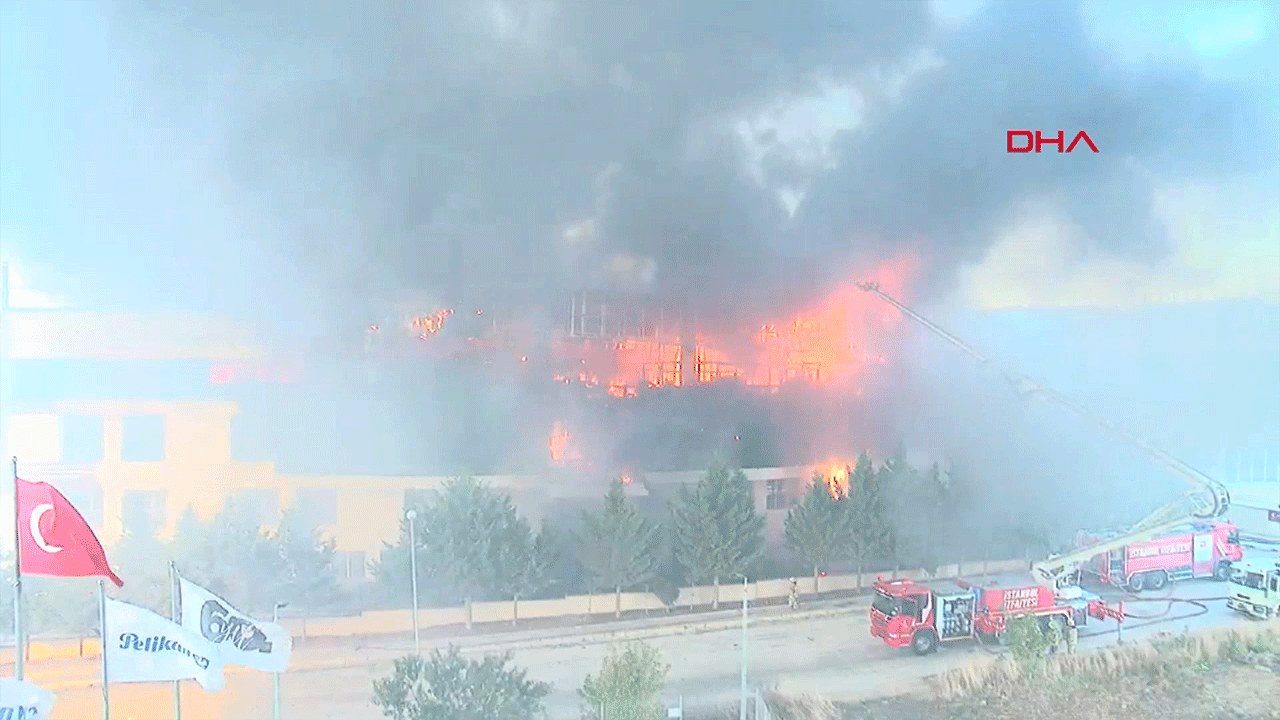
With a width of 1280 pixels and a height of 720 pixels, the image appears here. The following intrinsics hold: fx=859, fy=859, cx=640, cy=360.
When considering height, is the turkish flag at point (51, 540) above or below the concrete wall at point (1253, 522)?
above

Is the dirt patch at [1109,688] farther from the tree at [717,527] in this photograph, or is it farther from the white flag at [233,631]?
the white flag at [233,631]

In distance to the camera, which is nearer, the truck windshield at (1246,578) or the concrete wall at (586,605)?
the concrete wall at (586,605)

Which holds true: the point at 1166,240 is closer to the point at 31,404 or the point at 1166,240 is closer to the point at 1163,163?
the point at 1163,163

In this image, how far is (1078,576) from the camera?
3676 mm

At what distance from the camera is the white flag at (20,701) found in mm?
2680

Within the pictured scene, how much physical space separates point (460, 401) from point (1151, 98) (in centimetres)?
318

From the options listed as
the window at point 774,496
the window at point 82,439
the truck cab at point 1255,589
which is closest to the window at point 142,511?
the window at point 82,439

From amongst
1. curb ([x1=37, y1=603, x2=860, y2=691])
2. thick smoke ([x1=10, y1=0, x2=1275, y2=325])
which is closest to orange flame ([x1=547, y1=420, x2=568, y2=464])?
thick smoke ([x1=10, y1=0, x2=1275, y2=325])

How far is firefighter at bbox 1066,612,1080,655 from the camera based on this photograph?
141 inches

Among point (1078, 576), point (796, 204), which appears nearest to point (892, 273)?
point (796, 204)

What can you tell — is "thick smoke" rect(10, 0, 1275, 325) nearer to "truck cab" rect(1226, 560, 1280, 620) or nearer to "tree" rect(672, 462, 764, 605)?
"tree" rect(672, 462, 764, 605)

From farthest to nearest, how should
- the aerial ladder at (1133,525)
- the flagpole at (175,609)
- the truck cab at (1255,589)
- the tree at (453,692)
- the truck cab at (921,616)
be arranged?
the truck cab at (1255,589), the aerial ladder at (1133,525), the truck cab at (921,616), the tree at (453,692), the flagpole at (175,609)

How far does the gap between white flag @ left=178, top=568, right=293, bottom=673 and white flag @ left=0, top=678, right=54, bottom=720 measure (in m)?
0.47

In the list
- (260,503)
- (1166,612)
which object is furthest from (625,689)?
(1166,612)
